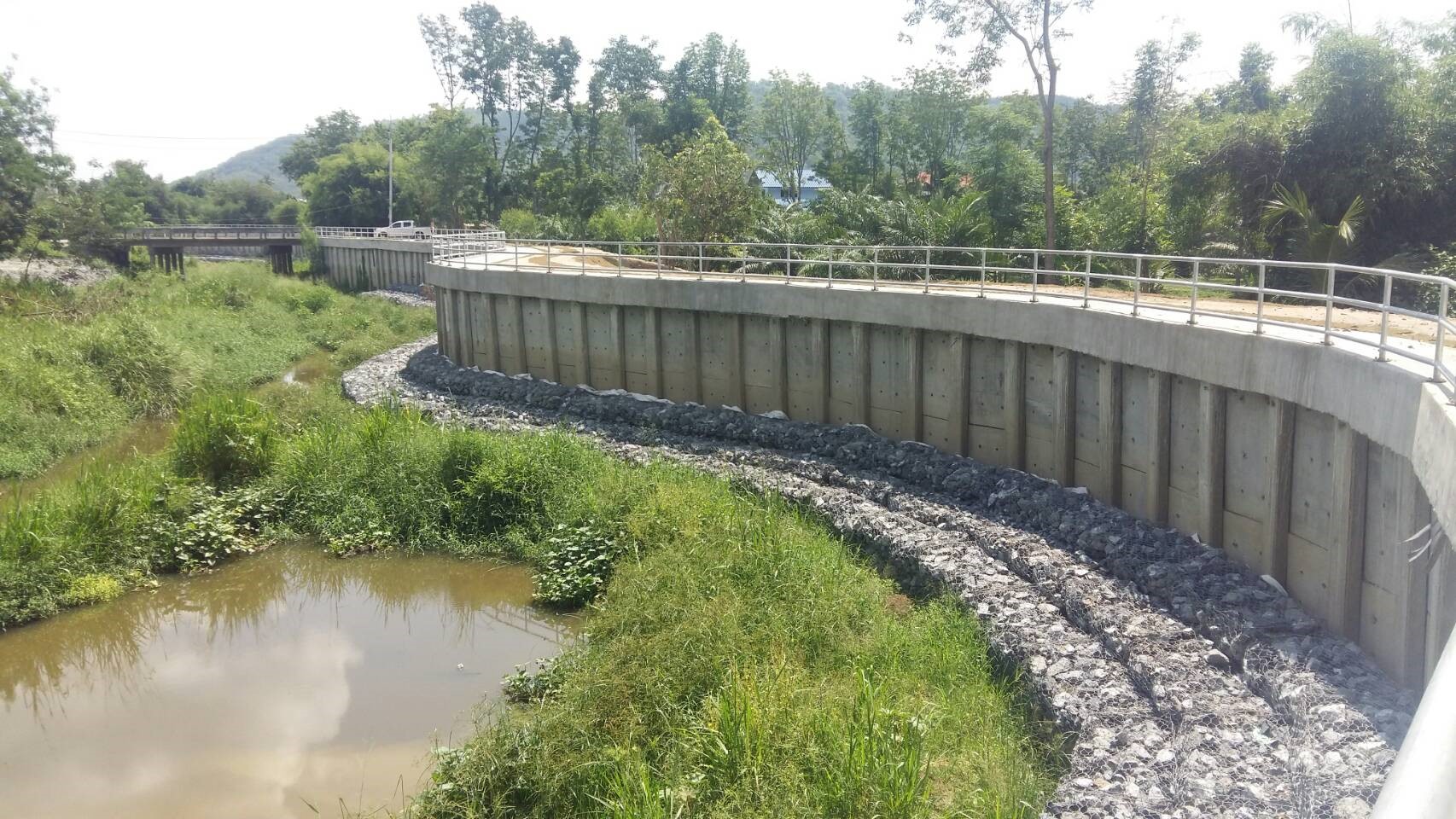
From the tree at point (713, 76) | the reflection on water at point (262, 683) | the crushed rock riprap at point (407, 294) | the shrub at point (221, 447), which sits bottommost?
the reflection on water at point (262, 683)

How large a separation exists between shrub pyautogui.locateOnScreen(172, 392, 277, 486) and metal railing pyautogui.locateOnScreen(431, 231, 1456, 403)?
8239 millimetres

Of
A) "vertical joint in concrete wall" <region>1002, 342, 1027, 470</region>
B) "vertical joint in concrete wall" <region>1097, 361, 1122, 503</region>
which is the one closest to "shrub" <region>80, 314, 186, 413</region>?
"vertical joint in concrete wall" <region>1002, 342, 1027, 470</region>

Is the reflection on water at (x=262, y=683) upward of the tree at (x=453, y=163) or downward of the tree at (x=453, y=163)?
downward

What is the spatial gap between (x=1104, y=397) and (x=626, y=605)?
7880 millimetres

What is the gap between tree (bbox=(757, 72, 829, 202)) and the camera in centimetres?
6912

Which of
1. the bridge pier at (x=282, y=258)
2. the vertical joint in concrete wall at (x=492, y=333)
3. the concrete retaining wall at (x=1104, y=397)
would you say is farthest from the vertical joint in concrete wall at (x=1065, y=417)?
the bridge pier at (x=282, y=258)

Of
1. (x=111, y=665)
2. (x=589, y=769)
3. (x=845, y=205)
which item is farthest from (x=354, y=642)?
(x=845, y=205)

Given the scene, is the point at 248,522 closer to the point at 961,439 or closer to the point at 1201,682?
the point at 961,439

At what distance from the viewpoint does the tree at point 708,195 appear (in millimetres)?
37969

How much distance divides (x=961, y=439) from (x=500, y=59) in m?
78.1

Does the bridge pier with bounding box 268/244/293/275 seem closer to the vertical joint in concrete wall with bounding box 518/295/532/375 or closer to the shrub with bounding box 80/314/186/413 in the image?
the shrub with bounding box 80/314/186/413

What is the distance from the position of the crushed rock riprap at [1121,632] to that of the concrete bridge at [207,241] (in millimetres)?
60614

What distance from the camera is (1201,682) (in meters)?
11.2

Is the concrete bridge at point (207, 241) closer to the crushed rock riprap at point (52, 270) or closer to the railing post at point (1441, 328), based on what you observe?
the crushed rock riprap at point (52, 270)
